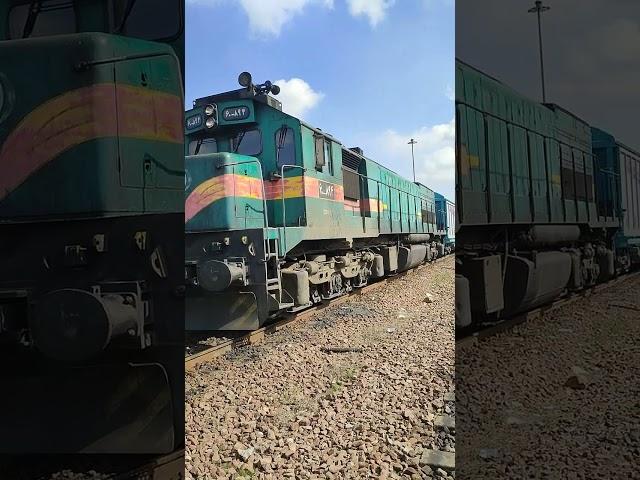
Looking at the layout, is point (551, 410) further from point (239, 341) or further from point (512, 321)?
point (239, 341)

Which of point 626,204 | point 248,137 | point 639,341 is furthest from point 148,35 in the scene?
point 626,204

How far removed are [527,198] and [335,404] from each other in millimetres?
1526

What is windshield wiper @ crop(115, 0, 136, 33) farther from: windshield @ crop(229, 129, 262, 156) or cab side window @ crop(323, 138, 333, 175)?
cab side window @ crop(323, 138, 333, 175)

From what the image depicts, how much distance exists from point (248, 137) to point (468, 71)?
1137 mm

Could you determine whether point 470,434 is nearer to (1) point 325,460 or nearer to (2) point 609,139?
(1) point 325,460

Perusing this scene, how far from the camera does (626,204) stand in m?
3.11

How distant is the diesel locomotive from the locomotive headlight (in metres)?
0.87

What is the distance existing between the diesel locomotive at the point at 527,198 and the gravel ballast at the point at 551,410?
0.24 m

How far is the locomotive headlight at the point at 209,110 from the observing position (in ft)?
5.85

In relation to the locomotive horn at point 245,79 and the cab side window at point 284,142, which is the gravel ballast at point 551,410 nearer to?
the locomotive horn at point 245,79

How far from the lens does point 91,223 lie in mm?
1644

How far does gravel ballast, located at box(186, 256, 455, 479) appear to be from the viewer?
163 centimetres

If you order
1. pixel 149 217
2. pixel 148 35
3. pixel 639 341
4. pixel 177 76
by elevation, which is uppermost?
pixel 148 35

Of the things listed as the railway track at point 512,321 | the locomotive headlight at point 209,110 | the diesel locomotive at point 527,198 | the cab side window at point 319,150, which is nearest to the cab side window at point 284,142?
the cab side window at point 319,150
